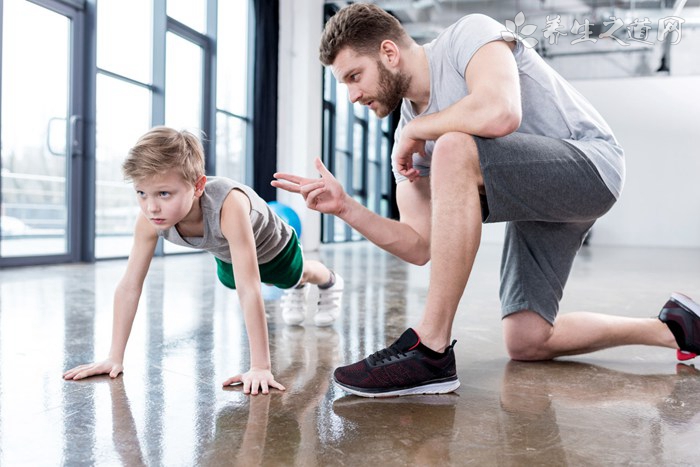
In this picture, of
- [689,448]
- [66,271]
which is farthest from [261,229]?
[66,271]

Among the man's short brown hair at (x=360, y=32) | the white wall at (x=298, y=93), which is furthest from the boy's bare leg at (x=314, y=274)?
the white wall at (x=298, y=93)

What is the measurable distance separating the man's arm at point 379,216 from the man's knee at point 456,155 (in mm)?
254

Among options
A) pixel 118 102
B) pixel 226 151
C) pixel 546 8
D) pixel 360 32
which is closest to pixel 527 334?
pixel 360 32

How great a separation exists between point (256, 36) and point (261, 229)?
18.9ft

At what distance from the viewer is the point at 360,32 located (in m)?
1.46

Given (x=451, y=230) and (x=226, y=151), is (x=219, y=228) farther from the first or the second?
(x=226, y=151)

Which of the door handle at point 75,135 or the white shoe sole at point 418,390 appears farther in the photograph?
the door handle at point 75,135

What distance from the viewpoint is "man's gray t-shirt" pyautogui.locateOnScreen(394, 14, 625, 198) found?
1449 millimetres

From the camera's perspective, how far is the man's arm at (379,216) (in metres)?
1.45

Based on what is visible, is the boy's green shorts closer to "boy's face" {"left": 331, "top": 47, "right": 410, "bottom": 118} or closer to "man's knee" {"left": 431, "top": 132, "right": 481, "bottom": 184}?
"boy's face" {"left": 331, "top": 47, "right": 410, "bottom": 118}

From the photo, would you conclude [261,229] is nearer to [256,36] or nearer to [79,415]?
[79,415]

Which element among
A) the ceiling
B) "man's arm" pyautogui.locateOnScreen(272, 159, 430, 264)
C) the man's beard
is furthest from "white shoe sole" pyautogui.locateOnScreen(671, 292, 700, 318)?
the ceiling

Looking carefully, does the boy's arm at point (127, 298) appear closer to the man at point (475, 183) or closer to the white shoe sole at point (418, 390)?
the man at point (475, 183)

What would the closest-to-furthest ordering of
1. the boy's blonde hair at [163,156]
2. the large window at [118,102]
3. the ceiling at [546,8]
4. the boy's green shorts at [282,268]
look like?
the boy's blonde hair at [163,156]
the boy's green shorts at [282,268]
the large window at [118,102]
the ceiling at [546,8]
